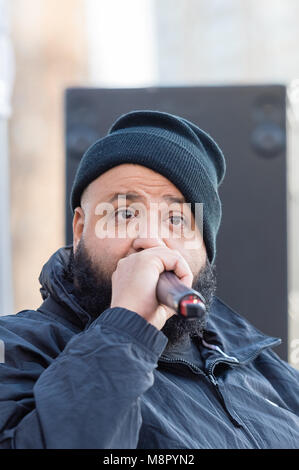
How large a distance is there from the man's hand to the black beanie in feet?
1.06

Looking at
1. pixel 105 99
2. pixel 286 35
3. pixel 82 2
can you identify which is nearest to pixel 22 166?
pixel 82 2

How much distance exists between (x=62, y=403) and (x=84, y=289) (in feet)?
1.31

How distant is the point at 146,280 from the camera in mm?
941

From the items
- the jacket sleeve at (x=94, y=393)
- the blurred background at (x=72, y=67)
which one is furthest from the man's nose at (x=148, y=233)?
the blurred background at (x=72, y=67)

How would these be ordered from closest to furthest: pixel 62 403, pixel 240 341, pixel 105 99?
pixel 62 403 < pixel 240 341 < pixel 105 99

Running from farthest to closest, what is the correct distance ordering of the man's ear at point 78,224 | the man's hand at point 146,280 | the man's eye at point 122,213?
the man's ear at point 78,224 → the man's eye at point 122,213 → the man's hand at point 146,280

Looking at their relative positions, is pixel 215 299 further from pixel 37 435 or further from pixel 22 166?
pixel 22 166

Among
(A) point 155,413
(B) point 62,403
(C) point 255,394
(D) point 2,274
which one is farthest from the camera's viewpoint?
(D) point 2,274

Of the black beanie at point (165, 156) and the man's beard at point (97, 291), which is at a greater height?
the black beanie at point (165, 156)

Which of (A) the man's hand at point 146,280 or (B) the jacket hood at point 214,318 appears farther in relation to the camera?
(B) the jacket hood at point 214,318

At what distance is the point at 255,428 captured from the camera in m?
1.17

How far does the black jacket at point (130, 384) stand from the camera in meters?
0.85

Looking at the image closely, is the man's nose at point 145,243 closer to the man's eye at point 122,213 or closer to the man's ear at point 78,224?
the man's eye at point 122,213

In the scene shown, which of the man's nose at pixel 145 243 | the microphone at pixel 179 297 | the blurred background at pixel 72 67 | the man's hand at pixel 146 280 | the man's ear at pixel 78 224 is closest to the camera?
the microphone at pixel 179 297
